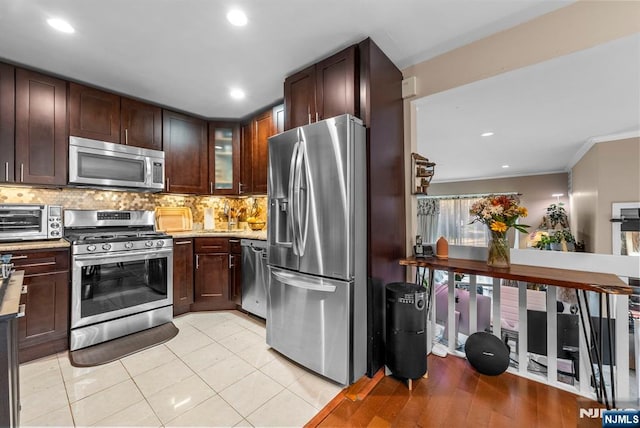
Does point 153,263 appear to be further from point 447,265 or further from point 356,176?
point 447,265

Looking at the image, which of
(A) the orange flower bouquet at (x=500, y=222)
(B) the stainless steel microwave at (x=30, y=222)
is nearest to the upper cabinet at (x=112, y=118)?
(B) the stainless steel microwave at (x=30, y=222)

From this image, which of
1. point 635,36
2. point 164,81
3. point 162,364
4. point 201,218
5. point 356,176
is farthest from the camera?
point 201,218

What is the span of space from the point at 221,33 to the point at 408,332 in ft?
8.26

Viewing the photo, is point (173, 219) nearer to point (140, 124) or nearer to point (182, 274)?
point (182, 274)

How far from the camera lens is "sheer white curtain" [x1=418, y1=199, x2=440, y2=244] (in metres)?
8.63

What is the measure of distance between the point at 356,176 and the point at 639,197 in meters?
4.80

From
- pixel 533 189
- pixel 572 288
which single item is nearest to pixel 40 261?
pixel 572 288

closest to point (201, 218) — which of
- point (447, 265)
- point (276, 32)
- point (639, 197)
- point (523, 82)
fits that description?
point (276, 32)

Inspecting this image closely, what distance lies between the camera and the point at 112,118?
282 cm

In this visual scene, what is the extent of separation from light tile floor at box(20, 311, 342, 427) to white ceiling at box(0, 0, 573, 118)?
2.50m

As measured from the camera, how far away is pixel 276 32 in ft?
6.33

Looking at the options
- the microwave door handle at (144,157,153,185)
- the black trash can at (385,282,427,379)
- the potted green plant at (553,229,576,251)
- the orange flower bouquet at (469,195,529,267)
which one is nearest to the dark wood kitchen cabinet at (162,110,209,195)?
the microwave door handle at (144,157,153,185)

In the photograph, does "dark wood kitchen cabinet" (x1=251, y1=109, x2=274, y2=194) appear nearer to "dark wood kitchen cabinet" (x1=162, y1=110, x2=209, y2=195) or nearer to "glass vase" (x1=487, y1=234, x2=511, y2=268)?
"dark wood kitchen cabinet" (x1=162, y1=110, x2=209, y2=195)

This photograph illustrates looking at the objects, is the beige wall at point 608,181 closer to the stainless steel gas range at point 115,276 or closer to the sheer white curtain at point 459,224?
the sheer white curtain at point 459,224
